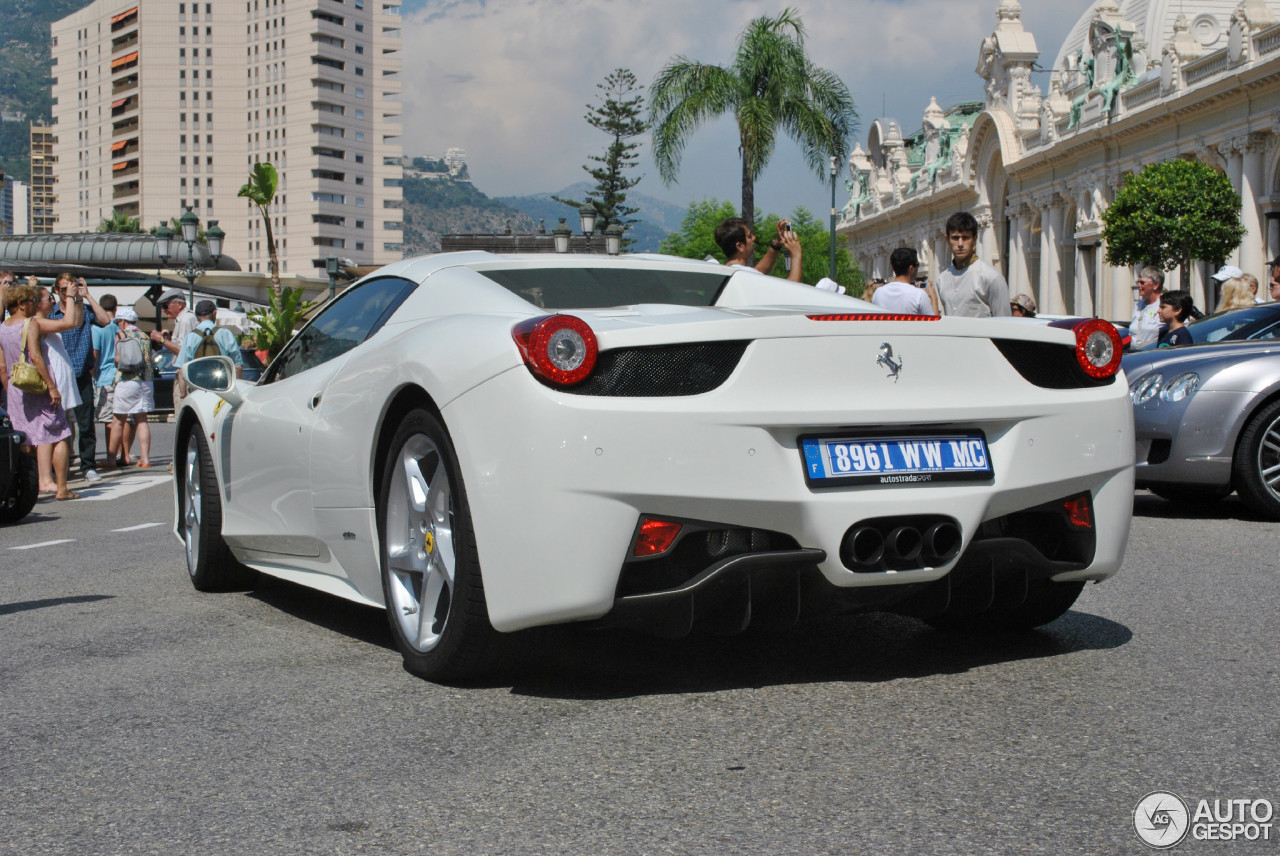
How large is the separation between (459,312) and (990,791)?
2.13 m

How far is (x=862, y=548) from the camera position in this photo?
12.1 ft

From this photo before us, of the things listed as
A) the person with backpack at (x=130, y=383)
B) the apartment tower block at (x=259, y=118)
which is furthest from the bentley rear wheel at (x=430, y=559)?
the apartment tower block at (x=259, y=118)

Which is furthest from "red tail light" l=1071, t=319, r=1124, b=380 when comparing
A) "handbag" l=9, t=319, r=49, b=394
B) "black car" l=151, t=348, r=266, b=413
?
"black car" l=151, t=348, r=266, b=413

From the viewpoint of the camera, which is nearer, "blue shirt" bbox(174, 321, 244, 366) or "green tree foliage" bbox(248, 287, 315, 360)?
"blue shirt" bbox(174, 321, 244, 366)

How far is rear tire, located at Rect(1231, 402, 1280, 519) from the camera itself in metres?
8.36

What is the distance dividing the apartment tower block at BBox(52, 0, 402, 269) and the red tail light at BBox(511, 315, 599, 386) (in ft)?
450

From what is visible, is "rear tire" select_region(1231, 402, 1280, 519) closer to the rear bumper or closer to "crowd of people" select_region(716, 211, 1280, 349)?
"crowd of people" select_region(716, 211, 1280, 349)

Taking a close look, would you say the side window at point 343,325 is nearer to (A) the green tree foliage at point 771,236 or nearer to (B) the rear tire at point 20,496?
(B) the rear tire at point 20,496

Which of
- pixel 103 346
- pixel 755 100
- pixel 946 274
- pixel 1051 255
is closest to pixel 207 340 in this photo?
pixel 103 346

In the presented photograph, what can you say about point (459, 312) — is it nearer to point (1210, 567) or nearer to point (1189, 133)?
point (1210, 567)

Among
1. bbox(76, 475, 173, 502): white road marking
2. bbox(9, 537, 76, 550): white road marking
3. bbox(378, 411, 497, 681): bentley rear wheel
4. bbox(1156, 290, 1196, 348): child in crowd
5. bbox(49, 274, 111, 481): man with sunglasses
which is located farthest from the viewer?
bbox(49, 274, 111, 481): man with sunglasses

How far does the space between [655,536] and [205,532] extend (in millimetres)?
2941

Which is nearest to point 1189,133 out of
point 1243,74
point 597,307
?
point 1243,74

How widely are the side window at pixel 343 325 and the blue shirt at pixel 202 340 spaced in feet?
33.0
